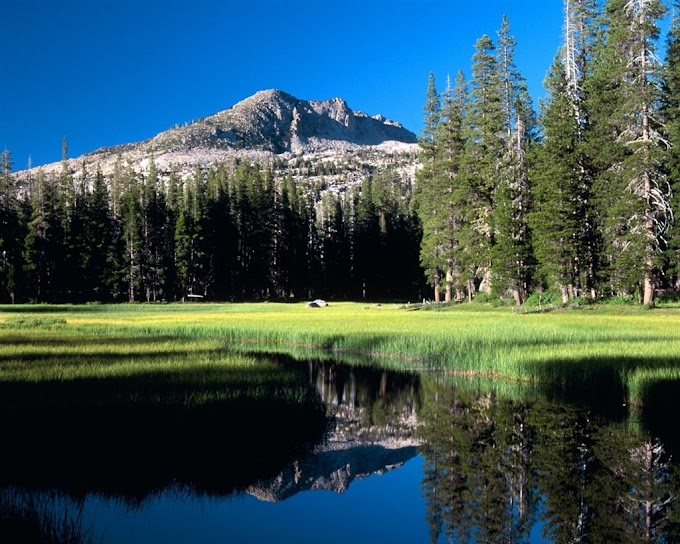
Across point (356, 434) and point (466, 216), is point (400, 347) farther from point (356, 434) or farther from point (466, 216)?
point (466, 216)

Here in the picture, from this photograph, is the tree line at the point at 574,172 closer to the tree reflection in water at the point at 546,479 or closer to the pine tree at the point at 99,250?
the tree reflection in water at the point at 546,479

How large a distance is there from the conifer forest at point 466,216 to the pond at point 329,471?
28.6m

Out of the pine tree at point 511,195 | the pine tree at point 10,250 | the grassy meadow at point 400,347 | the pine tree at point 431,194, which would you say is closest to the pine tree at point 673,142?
the grassy meadow at point 400,347

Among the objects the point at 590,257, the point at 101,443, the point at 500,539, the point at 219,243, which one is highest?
the point at 219,243

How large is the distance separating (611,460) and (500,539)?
4.10 meters

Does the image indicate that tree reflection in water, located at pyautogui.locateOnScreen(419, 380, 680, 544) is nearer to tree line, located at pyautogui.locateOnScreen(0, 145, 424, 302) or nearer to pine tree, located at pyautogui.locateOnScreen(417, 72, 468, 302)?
pine tree, located at pyautogui.locateOnScreen(417, 72, 468, 302)

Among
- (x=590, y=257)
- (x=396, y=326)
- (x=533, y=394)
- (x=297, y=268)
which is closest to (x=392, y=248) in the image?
(x=297, y=268)

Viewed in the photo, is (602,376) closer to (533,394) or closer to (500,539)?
(533,394)

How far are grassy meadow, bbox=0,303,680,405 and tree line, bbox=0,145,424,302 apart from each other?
4228 centimetres

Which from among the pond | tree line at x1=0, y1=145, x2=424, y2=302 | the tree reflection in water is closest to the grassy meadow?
the pond

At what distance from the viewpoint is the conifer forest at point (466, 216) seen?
3988 centimetres

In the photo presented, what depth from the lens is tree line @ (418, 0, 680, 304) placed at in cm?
3872

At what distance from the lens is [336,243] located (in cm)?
10056

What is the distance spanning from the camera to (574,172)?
44062 mm
